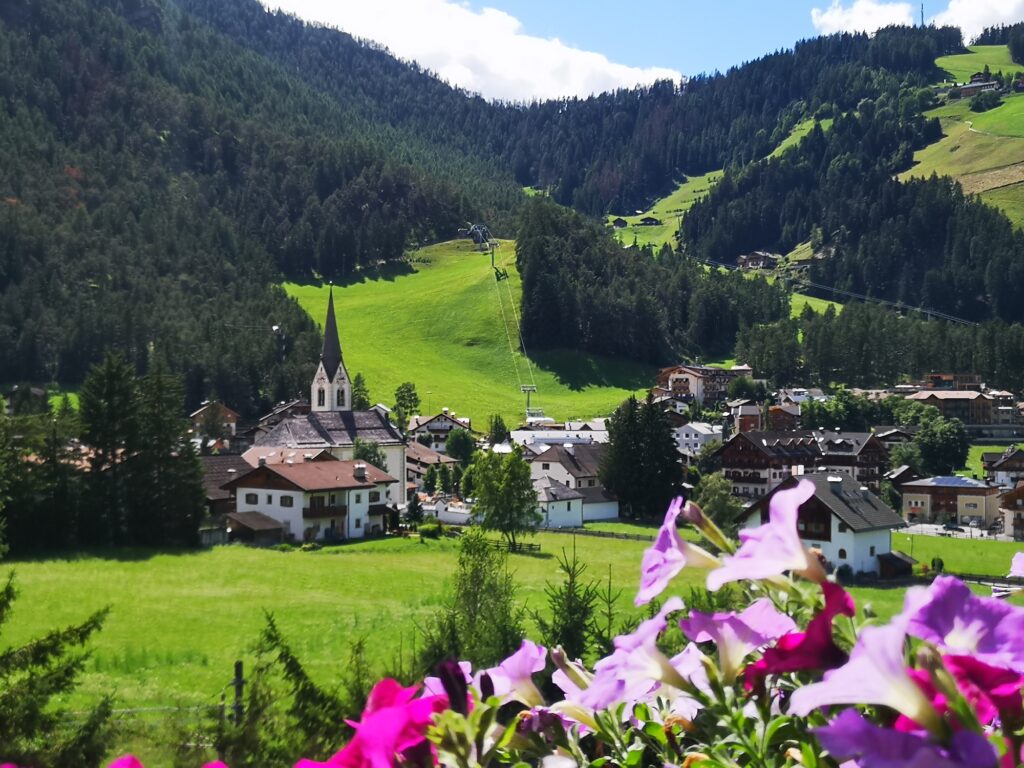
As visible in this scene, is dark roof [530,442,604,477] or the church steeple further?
dark roof [530,442,604,477]

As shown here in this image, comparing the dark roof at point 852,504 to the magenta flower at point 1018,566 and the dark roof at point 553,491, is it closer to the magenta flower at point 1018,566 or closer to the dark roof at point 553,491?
the dark roof at point 553,491

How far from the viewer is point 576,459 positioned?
70.5 m

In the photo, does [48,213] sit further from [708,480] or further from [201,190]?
[708,480]

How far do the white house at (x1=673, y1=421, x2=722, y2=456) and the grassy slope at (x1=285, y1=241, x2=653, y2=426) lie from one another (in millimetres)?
14133

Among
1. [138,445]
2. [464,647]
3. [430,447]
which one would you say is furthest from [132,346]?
[464,647]

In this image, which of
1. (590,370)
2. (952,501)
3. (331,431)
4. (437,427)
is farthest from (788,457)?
(590,370)

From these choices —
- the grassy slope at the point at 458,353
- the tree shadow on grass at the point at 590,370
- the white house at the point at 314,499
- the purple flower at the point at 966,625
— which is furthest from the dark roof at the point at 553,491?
the purple flower at the point at 966,625

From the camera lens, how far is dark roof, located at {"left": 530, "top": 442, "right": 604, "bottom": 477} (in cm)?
6919

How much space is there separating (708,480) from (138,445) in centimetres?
3096

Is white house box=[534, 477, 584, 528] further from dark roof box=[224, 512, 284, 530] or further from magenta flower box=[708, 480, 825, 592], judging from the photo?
magenta flower box=[708, 480, 825, 592]

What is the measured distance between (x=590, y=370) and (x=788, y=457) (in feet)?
145

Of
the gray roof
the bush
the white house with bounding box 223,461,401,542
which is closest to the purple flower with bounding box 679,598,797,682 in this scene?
the white house with bounding box 223,461,401,542

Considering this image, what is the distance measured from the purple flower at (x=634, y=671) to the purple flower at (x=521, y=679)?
0.28m

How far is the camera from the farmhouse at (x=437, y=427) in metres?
86.5
